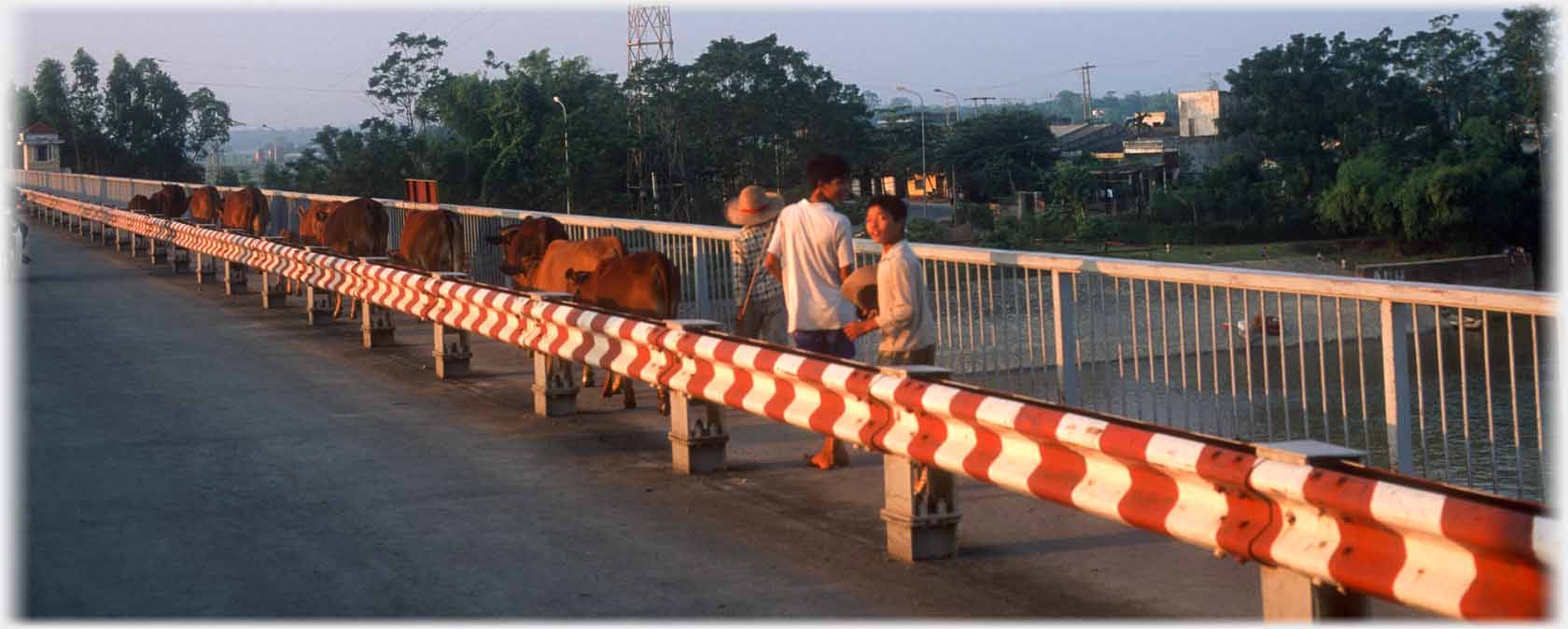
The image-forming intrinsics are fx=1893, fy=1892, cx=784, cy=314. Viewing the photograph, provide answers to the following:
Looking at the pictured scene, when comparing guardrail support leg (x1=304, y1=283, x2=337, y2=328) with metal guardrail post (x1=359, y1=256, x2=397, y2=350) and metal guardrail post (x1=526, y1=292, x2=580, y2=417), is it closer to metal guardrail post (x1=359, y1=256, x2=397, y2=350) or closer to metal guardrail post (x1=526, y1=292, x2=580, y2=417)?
metal guardrail post (x1=359, y1=256, x2=397, y2=350)

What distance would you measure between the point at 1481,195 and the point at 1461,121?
9678 mm

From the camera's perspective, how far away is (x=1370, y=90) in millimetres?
88750

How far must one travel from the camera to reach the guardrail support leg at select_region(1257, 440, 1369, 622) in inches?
236

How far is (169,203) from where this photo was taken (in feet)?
106

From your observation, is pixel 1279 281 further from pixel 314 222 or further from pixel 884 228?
pixel 314 222

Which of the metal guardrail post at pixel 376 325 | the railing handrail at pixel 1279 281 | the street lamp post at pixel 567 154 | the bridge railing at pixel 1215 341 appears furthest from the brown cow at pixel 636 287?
the street lamp post at pixel 567 154

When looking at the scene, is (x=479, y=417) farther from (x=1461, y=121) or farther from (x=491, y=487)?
(x=1461, y=121)

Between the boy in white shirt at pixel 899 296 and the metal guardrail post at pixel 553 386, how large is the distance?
12.1ft

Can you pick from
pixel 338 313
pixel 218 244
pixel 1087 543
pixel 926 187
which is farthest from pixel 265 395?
pixel 926 187

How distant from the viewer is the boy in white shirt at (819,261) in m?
11.0

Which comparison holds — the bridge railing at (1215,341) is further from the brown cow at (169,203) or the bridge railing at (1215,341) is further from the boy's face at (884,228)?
the brown cow at (169,203)

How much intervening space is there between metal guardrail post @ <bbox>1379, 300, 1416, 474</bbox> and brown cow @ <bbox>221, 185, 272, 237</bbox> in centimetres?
2196

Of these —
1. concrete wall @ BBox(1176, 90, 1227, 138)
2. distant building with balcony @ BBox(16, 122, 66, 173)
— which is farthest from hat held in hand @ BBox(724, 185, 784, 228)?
concrete wall @ BBox(1176, 90, 1227, 138)

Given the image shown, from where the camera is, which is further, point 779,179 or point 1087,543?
point 779,179
